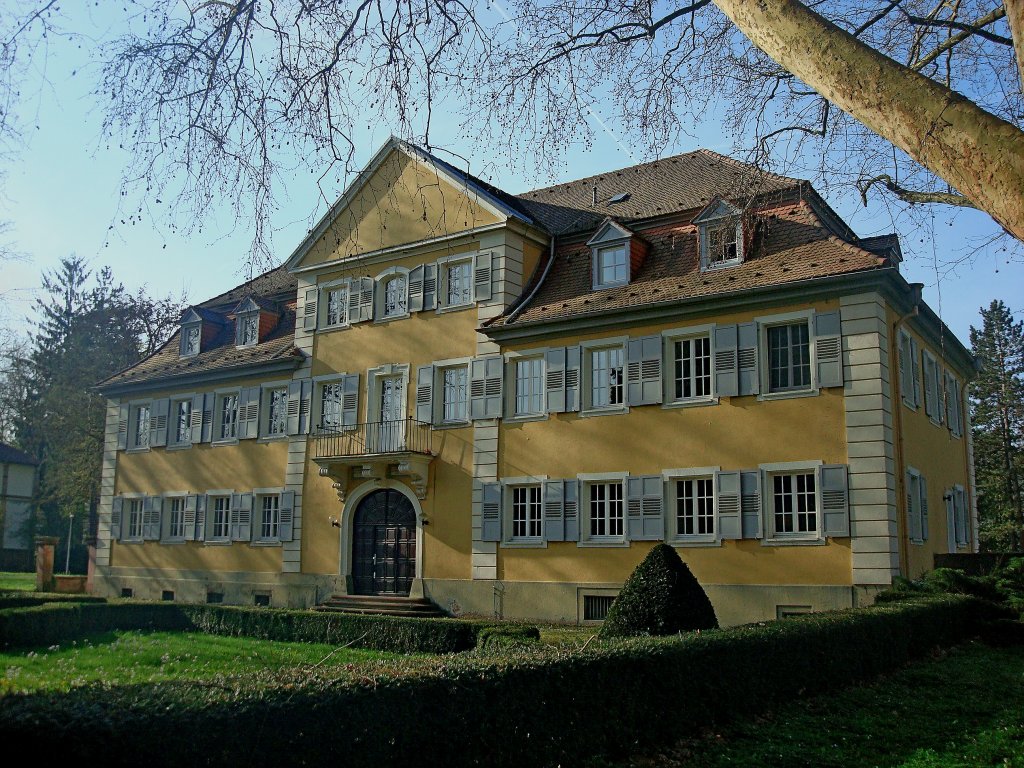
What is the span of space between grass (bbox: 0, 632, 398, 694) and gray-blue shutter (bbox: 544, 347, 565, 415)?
7358 millimetres

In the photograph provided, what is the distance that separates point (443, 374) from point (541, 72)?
56.0 ft

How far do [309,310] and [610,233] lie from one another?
33.7 feet

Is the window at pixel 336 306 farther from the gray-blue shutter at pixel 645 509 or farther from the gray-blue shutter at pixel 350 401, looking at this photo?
the gray-blue shutter at pixel 645 509

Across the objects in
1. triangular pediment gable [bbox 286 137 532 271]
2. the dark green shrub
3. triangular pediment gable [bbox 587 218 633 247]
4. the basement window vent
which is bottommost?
the basement window vent

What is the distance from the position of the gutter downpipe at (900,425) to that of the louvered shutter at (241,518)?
1853 cm

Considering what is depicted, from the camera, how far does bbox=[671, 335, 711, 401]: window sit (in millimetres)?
21875

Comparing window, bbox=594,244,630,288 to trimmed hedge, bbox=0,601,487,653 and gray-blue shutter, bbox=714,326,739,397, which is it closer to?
gray-blue shutter, bbox=714,326,739,397

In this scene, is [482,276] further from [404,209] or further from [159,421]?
[159,421]

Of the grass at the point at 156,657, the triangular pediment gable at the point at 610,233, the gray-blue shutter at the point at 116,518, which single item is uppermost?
the triangular pediment gable at the point at 610,233

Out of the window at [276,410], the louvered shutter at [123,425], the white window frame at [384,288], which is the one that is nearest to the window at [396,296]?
the white window frame at [384,288]

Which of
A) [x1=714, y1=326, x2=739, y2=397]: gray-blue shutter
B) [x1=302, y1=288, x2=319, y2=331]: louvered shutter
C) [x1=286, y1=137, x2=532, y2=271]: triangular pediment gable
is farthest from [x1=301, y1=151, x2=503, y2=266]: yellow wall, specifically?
[x1=714, y1=326, x2=739, y2=397]: gray-blue shutter

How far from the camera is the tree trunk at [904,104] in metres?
5.25

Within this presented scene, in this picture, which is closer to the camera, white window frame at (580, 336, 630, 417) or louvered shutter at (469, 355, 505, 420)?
white window frame at (580, 336, 630, 417)

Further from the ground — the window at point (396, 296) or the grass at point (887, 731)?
the window at point (396, 296)
